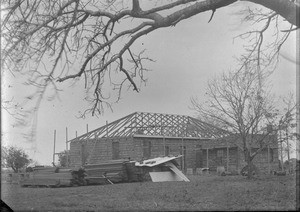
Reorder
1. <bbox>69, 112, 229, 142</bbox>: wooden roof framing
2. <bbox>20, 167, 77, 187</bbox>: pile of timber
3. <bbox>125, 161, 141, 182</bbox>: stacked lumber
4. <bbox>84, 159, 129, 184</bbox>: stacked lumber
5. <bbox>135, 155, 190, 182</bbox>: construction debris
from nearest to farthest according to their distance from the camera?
1. <bbox>69, 112, 229, 142</bbox>: wooden roof framing
2. <bbox>20, 167, 77, 187</bbox>: pile of timber
3. <bbox>135, 155, 190, 182</bbox>: construction debris
4. <bbox>84, 159, 129, 184</bbox>: stacked lumber
5. <bbox>125, 161, 141, 182</bbox>: stacked lumber

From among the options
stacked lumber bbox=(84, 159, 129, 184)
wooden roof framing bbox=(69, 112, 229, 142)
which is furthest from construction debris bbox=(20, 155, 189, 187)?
wooden roof framing bbox=(69, 112, 229, 142)

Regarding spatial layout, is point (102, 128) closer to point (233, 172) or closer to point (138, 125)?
point (138, 125)

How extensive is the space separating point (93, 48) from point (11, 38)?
1.31 metres

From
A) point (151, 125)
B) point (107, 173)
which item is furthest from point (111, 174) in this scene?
point (151, 125)

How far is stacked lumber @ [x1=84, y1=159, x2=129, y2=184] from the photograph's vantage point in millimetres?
12922

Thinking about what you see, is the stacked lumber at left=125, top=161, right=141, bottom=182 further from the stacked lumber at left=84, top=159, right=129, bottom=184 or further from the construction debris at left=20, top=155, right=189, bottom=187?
the stacked lumber at left=84, top=159, right=129, bottom=184

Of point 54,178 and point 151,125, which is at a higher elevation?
point 151,125

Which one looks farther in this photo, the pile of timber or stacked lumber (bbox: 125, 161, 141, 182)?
stacked lumber (bbox: 125, 161, 141, 182)

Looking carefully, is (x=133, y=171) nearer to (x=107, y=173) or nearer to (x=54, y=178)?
(x=107, y=173)

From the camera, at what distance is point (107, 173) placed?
13.5 m

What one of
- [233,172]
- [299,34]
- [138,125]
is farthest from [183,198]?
[233,172]

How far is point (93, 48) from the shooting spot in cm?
619

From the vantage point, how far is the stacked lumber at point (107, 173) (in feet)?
42.4

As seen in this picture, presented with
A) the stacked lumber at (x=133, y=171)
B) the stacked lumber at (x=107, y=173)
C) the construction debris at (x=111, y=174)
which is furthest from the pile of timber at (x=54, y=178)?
the stacked lumber at (x=133, y=171)
